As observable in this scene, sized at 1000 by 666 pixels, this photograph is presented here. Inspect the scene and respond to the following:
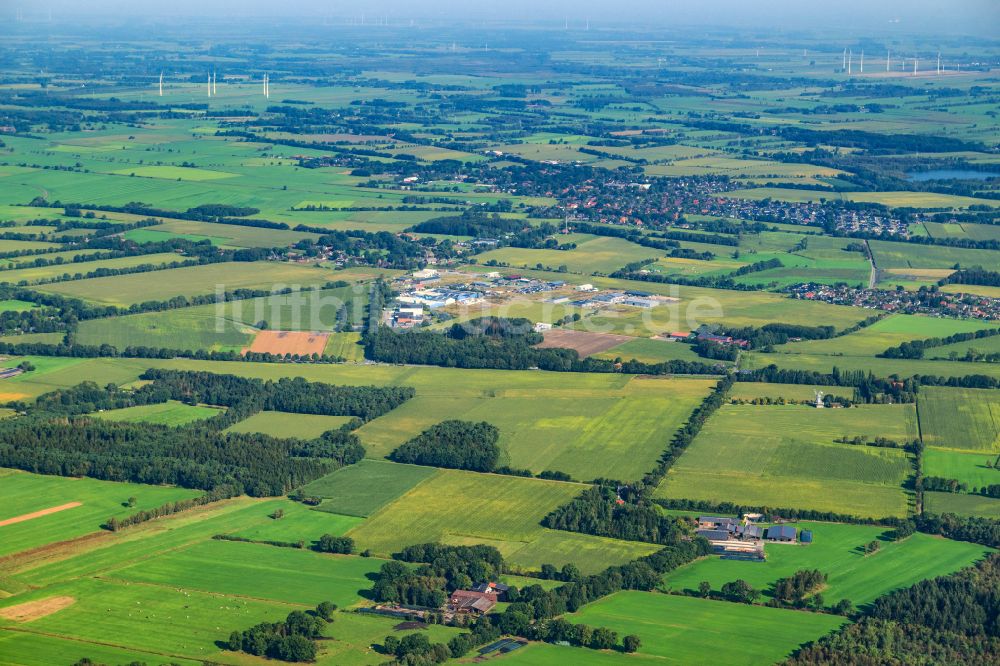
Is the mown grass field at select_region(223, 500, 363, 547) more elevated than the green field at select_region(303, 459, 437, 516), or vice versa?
the green field at select_region(303, 459, 437, 516)

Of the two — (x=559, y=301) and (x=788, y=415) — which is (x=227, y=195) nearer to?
(x=559, y=301)

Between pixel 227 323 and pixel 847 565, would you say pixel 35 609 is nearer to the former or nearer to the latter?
pixel 847 565

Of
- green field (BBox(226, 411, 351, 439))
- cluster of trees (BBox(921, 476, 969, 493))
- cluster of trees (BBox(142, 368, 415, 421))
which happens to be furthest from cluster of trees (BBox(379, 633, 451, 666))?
cluster of trees (BBox(142, 368, 415, 421))

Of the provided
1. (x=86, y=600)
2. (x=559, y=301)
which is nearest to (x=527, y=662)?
(x=86, y=600)

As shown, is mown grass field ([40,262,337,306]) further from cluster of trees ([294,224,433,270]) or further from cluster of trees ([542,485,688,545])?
cluster of trees ([542,485,688,545])

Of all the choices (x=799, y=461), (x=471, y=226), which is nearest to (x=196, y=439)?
(x=799, y=461)

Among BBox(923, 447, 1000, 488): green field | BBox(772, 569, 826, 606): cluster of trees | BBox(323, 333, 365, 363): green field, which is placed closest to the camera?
BBox(772, 569, 826, 606): cluster of trees
